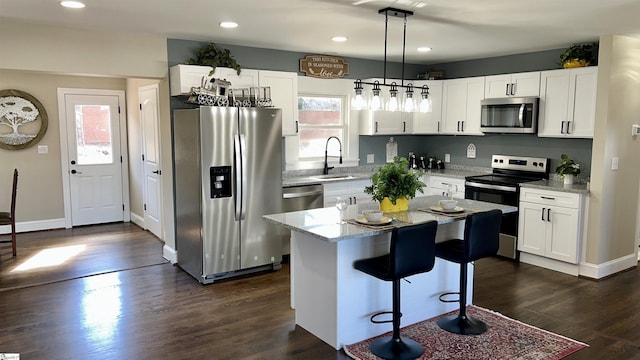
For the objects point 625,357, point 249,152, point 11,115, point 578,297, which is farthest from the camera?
point 11,115

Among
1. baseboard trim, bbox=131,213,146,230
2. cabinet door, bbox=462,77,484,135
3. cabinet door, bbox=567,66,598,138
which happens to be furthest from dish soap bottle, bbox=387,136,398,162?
baseboard trim, bbox=131,213,146,230

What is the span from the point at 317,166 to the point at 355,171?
0.62m

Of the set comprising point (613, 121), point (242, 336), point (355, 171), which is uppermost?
point (613, 121)

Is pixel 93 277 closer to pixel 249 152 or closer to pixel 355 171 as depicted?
pixel 249 152

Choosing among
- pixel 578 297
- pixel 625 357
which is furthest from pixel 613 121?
pixel 625 357

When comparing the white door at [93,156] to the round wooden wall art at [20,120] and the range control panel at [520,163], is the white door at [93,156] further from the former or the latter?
the range control panel at [520,163]

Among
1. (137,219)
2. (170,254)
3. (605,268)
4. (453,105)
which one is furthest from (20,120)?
(605,268)

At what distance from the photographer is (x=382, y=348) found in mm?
3277

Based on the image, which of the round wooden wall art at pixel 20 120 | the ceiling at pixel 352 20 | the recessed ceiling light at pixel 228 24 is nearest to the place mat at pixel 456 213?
the ceiling at pixel 352 20

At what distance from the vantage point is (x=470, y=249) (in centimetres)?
341

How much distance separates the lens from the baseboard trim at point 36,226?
673 cm

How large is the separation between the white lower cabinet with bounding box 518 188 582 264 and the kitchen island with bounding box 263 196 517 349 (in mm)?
1488

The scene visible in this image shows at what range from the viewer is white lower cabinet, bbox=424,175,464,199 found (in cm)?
599

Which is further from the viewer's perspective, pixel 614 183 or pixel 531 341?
pixel 614 183
